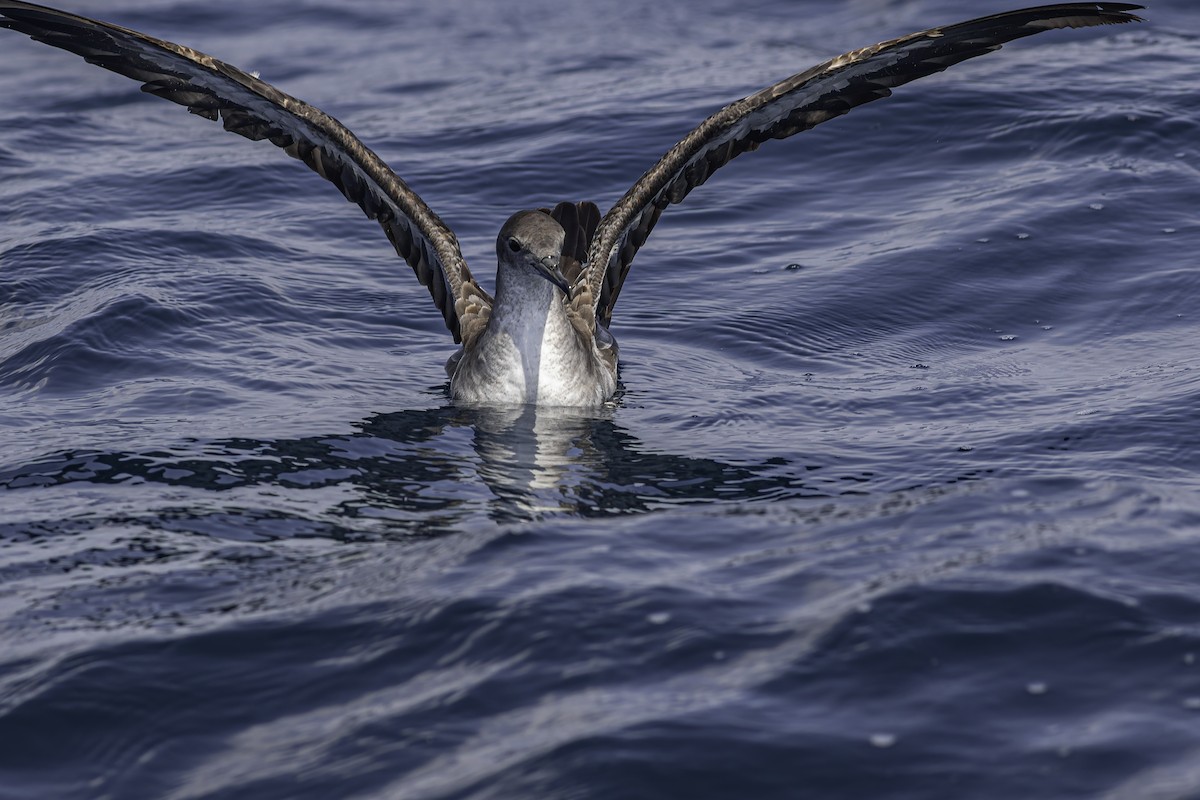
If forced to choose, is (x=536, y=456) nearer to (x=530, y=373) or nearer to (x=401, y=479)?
(x=401, y=479)

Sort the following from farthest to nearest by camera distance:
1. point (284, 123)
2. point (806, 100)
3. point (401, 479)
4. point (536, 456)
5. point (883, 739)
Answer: point (284, 123), point (806, 100), point (536, 456), point (401, 479), point (883, 739)

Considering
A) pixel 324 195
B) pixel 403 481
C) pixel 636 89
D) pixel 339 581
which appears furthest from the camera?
pixel 636 89

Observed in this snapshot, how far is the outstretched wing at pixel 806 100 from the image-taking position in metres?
8.74

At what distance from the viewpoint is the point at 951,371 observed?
33.8 ft

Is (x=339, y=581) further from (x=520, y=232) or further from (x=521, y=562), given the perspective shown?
(x=520, y=232)

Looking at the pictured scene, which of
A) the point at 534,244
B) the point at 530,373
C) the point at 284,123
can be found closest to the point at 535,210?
the point at 534,244

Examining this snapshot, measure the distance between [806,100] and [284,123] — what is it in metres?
3.24

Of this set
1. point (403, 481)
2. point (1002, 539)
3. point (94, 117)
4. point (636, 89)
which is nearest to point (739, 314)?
point (403, 481)

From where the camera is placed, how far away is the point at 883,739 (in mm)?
5496

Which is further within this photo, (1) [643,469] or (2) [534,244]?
(2) [534,244]

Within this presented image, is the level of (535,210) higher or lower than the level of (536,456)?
higher

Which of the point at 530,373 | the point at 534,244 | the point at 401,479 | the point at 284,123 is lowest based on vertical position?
the point at 401,479

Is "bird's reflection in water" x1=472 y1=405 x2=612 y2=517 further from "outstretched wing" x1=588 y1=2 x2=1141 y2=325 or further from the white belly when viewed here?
"outstretched wing" x1=588 y1=2 x2=1141 y2=325

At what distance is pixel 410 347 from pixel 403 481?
10.7 ft
